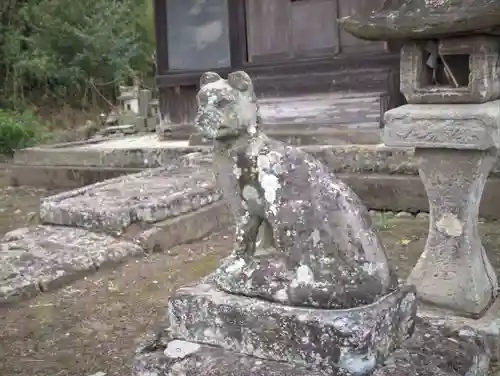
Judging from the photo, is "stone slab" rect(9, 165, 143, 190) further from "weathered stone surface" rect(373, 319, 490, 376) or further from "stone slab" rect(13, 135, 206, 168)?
"weathered stone surface" rect(373, 319, 490, 376)

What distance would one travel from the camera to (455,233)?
13.5 ft

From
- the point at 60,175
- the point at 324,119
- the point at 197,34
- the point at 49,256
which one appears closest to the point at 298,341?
the point at 49,256

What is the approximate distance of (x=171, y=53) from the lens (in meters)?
10.5

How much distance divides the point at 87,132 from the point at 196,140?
6.42 m

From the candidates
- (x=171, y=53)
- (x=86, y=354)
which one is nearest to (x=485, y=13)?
(x=86, y=354)

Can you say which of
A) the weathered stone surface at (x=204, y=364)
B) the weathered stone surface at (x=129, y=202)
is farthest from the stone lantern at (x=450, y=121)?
the weathered stone surface at (x=129, y=202)

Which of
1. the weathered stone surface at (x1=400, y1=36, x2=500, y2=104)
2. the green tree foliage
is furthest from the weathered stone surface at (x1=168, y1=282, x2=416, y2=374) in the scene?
the green tree foliage

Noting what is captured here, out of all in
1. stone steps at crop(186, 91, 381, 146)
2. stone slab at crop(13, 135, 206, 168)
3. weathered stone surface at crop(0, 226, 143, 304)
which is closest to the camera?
weathered stone surface at crop(0, 226, 143, 304)

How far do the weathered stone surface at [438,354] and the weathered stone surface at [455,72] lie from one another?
1.60 metres

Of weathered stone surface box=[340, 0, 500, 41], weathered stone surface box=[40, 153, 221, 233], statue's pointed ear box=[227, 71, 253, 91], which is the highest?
weathered stone surface box=[340, 0, 500, 41]

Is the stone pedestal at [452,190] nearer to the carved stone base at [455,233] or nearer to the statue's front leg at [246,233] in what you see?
the carved stone base at [455,233]

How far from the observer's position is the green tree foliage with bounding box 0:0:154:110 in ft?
59.7

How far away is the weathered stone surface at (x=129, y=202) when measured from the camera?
20.8 ft

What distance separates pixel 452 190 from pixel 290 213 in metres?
1.89
